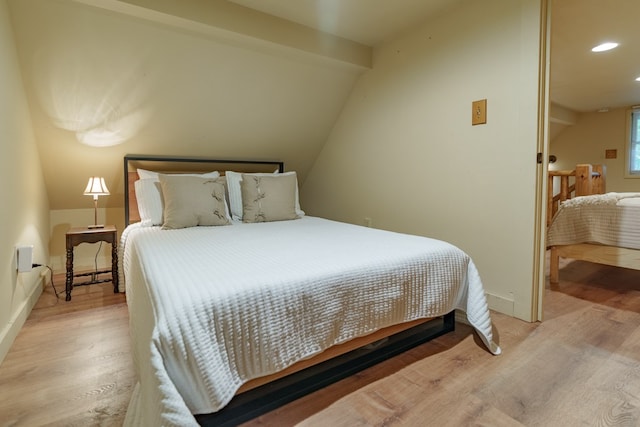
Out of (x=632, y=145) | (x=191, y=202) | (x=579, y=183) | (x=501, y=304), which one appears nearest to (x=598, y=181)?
(x=579, y=183)

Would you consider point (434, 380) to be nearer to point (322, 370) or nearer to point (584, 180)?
point (322, 370)

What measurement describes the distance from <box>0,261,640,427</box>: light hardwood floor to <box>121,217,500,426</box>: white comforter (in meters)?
0.20

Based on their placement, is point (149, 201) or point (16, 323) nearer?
point (16, 323)

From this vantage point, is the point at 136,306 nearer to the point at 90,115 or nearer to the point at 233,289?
the point at 233,289

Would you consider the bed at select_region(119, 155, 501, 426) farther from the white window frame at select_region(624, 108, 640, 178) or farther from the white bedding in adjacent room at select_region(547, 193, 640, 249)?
the white window frame at select_region(624, 108, 640, 178)

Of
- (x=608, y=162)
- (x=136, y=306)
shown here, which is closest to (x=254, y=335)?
(x=136, y=306)

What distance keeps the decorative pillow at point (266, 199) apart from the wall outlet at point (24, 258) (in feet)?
4.47

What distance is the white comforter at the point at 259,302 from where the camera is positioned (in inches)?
38.1

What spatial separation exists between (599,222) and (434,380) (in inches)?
78.7

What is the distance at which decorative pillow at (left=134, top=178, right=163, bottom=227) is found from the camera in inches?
97.8

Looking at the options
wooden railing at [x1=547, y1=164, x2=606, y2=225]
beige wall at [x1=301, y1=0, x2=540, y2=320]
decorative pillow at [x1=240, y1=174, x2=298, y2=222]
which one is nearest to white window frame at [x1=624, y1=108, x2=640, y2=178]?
wooden railing at [x1=547, y1=164, x2=606, y2=225]

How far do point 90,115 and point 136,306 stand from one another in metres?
1.87

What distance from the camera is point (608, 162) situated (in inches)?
198

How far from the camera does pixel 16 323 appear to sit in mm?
1797
